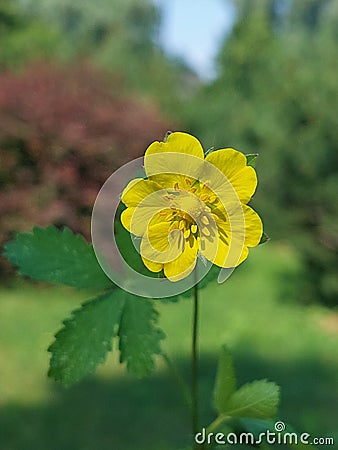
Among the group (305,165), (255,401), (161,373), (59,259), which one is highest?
(305,165)

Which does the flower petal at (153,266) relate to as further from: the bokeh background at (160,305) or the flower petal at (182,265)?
the bokeh background at (160,305)

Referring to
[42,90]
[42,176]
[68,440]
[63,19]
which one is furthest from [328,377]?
[63,19]

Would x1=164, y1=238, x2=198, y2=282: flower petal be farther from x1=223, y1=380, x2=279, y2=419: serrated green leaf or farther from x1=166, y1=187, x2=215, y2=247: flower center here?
x1=223, y1=380, x2=279, y2=419: serrated green leaf

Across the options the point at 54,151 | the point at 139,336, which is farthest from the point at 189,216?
the point at 54,151

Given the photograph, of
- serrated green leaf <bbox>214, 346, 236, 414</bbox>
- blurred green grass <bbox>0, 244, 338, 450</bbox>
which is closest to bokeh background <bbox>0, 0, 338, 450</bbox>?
blurred green grass <bbox>0, 244, 338, 450</bbox>

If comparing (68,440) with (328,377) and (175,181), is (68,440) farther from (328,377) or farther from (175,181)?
(175,181)

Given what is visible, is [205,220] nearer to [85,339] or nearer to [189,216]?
[189,216]
